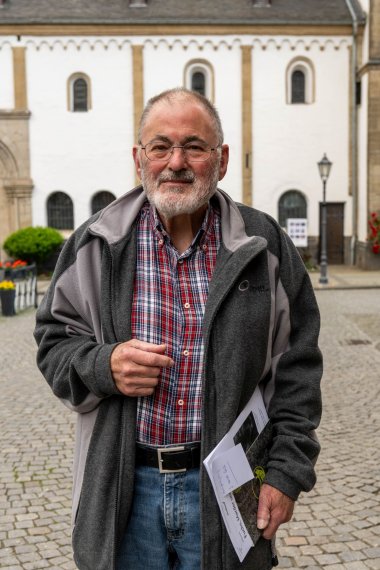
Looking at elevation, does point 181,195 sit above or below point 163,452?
above

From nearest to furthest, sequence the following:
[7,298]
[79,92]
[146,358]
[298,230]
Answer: [146,358] → [7,298] → [298,230] → [79,92]

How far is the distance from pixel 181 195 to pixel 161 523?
1.03 m

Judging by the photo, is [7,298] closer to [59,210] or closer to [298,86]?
[59,210]

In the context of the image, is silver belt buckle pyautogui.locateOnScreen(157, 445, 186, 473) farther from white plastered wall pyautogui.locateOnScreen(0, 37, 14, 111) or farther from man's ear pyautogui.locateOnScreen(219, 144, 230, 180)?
white plastered wall pyautogui.locateOnScreen(0, 37, 14, 111)

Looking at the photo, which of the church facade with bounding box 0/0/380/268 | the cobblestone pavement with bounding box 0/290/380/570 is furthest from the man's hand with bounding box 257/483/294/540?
the church facade with bounding box 0/0/380/268

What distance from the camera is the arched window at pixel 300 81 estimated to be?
26344 mm

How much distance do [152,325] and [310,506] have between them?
297 cm

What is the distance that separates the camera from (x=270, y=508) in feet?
7.02

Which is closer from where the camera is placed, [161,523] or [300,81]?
[161,523]

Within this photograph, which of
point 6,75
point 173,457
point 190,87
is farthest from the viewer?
point 6,75

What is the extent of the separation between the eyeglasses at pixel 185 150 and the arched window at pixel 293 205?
24.7 m

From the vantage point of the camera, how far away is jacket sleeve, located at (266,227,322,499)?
7.05 feet

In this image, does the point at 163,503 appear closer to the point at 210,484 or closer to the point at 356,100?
the point at 210,484

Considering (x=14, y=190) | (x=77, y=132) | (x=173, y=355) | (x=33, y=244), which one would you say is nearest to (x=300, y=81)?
(x=77, y=132)
